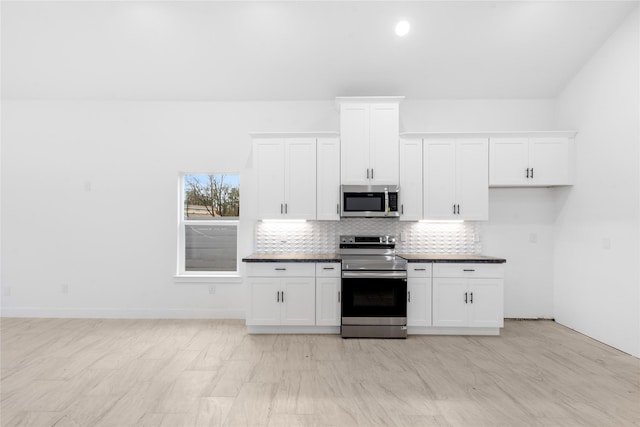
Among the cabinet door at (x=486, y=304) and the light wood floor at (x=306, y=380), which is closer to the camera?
the light wood floor at (x=306, y=380)

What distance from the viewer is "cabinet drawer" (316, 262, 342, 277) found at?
4453mm

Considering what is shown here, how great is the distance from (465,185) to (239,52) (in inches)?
129

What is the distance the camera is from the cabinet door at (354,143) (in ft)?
15.4

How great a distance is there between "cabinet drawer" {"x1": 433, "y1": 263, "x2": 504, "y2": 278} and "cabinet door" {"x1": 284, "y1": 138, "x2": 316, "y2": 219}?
168 cm

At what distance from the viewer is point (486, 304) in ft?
14.4

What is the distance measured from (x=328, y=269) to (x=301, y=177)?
122 cm

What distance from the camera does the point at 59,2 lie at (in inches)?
160

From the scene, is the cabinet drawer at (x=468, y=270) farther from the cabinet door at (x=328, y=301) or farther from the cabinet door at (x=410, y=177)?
the cabinet door at (x=328, y=301)

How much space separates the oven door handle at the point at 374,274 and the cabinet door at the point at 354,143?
1.16 m

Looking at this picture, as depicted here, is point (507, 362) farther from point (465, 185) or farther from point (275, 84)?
point (275, 84)

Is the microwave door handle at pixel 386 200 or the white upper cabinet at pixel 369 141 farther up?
the white upper cabinet at pixel 369 141

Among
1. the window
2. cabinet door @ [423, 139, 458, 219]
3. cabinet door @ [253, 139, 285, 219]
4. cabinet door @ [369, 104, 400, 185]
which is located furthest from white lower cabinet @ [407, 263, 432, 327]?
the window

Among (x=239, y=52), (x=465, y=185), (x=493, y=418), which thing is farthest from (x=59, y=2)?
(x=493, y=418)

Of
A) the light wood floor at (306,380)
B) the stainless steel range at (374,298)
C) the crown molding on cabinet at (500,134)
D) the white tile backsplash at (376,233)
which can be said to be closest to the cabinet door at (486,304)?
the light wood floor at (306,380)
